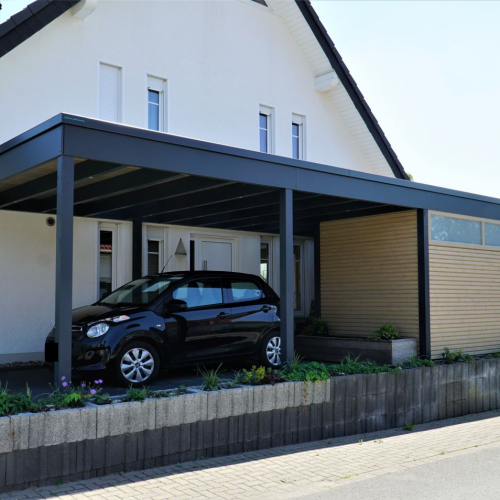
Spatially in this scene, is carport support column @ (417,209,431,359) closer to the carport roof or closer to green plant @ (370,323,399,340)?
the carport roof

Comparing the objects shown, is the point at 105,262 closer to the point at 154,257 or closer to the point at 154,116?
the point at 154,257

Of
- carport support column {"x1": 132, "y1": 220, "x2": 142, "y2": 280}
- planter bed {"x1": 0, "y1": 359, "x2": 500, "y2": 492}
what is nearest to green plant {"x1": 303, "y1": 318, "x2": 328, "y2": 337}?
planter bed {"x1": 0, "y1": 359, "x2": 500, "y2": 492}

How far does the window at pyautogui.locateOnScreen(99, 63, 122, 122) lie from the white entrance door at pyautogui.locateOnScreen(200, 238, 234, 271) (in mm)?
3413

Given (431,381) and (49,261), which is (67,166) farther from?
(431,381)

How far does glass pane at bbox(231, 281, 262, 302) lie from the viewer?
9789 mm

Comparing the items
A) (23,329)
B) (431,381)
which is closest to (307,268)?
(431,381)

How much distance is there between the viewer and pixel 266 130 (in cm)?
1460

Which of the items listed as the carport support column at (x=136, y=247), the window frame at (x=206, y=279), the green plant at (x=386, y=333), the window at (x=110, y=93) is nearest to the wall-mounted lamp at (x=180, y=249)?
the carport support column at (x=136, y=247)

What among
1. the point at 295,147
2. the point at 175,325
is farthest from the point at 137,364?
the point at 295,147

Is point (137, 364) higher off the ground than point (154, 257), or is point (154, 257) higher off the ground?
point (154, 257)

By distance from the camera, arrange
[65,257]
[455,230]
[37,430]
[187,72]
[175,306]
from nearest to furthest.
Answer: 1. [37,430]
2. [65,257]
3. [175,306]
4. [455,230]
5. [187,72]

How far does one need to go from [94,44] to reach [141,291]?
5002 millimetres

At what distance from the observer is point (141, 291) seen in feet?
30.5

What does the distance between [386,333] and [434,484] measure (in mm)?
4677
